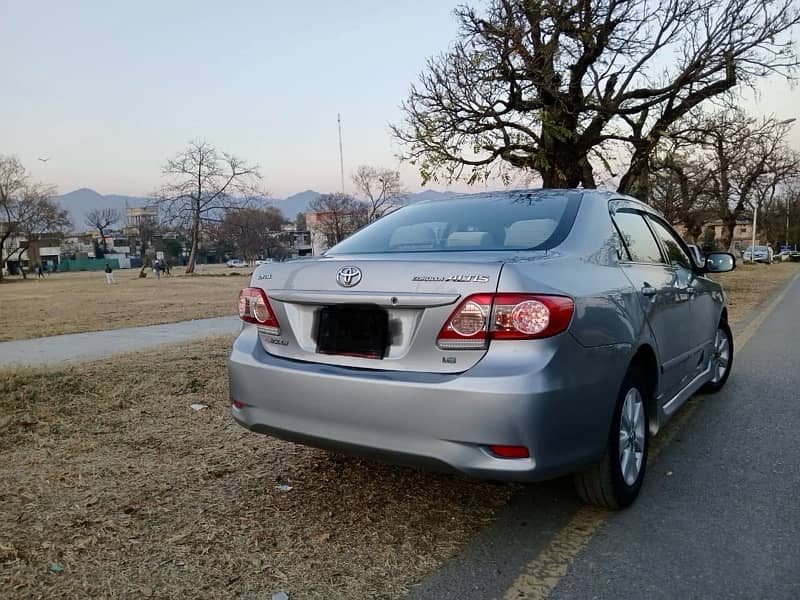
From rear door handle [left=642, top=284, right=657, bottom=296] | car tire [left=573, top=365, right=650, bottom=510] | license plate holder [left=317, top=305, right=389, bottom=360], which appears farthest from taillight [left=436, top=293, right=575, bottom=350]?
rear door handle [left=642, top=284, right=657, bottom=296]

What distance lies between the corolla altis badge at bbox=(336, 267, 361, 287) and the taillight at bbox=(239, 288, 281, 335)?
0.44m

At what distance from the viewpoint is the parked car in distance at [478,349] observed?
2.38m

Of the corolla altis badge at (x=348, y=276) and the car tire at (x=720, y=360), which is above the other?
the corolla altis badge at (x=348, y=276)

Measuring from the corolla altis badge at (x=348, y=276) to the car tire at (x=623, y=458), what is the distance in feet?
4.41

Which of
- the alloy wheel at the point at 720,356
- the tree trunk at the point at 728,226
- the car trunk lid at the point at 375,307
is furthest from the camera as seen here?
the tree trunk at the point at 728,226

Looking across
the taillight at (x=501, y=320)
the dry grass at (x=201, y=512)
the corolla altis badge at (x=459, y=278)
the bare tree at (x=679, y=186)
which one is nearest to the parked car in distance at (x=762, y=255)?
the bare tree at (x=679, y=186)

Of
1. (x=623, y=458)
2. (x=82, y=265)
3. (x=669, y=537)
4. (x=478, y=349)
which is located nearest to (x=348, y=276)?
(x=478, y=349)

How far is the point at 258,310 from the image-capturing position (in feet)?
9.95

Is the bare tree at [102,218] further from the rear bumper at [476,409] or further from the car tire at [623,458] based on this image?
the car tire at [623,458]

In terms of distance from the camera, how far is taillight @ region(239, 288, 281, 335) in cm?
295

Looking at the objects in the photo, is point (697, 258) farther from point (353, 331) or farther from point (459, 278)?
point (353, 331)

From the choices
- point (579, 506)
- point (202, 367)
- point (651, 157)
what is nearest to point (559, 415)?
point (579, 506)

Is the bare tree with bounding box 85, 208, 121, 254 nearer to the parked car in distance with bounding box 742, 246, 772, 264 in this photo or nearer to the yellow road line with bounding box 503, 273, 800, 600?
the parked car in distance with bounding box 742, 246, 772, 264

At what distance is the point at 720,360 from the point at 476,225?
335 centimetres
